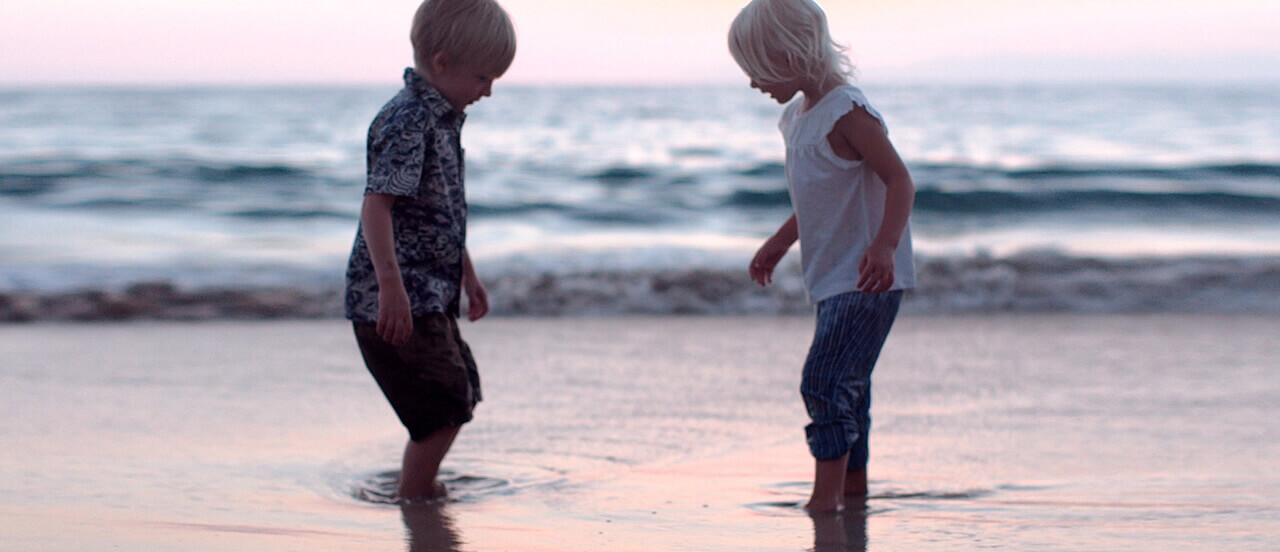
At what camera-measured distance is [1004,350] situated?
4.68 meters

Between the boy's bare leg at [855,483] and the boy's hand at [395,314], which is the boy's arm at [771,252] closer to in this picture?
the boy's bare leg at [855,483]

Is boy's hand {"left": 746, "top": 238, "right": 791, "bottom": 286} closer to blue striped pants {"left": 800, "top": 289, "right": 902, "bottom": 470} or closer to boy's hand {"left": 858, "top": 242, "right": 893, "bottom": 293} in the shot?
blue striped pants {"left": 800, "top": 289, "right": 902, "bottom": 470}

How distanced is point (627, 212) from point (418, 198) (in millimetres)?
9272

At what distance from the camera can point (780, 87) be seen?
238cm

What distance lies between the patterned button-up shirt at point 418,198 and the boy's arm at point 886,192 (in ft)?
2.73

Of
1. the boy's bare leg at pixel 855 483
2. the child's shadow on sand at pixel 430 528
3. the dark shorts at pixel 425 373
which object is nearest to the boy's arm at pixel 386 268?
the dark shorts at pixel 425 373

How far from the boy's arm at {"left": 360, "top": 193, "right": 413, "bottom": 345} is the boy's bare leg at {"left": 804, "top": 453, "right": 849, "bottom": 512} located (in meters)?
0.92

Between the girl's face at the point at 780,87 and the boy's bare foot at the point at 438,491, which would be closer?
the girl's face at the point at 780,87

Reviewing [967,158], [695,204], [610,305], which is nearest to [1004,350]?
[610,305]

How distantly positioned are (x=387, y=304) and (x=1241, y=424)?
254 cm

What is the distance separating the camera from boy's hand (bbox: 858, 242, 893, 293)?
7.41ft

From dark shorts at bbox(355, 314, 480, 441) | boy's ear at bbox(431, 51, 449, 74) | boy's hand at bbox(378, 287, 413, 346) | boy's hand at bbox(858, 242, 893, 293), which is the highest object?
boy's ear at bbox(431, 51, 449, 74)

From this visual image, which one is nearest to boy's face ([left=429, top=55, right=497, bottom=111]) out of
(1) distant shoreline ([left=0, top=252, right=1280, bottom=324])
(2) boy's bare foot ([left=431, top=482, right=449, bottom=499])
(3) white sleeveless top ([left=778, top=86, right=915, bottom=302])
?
(3) white sleeveless top ([left=778, top=86, right=915, bottom=302])

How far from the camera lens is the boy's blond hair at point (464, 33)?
2.38 meters
